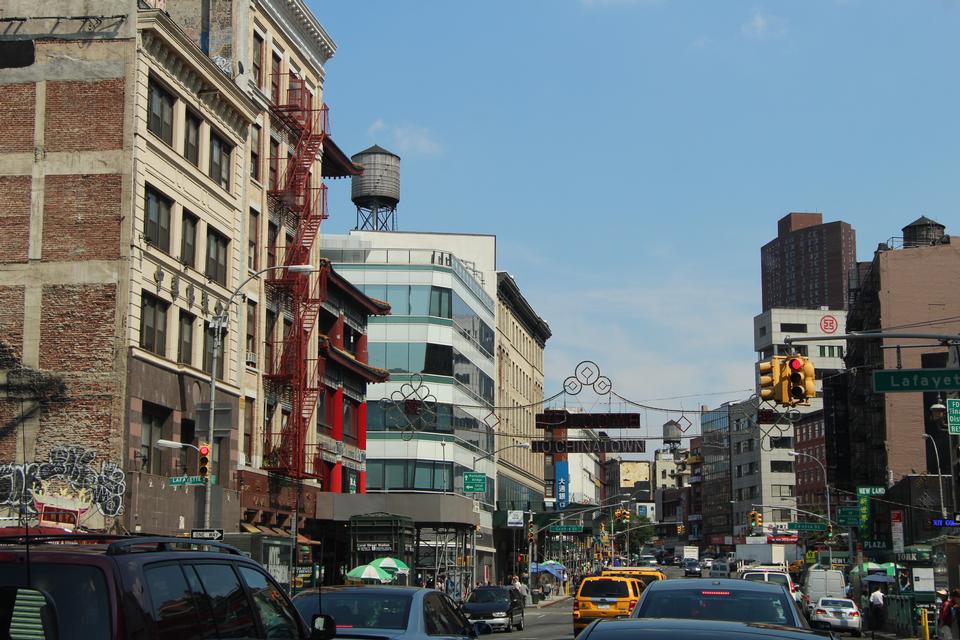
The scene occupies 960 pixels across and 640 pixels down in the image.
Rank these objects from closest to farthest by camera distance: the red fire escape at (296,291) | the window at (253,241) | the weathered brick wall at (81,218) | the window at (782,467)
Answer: the weathered brick wall at (81,218), the window at (253,241), the red fire escape at (296,291), the window at (782,467)

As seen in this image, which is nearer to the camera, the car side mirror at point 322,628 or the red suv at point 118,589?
the red suv at point 118,589

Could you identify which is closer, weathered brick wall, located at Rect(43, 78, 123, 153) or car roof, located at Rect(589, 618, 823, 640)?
car roof, located at Rect(589, 618, 823, 640)

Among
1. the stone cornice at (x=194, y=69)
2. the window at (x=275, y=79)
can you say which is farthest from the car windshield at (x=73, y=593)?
the window at (x=275, y=79)

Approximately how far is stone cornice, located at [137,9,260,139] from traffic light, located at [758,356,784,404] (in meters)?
22.8

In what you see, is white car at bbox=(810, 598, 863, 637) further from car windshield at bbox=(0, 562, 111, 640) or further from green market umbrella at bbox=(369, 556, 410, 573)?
car windshield at bbox=(0, 562, 111, 640)

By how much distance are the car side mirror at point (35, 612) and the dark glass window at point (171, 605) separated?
0.59m

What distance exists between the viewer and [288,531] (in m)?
51.8

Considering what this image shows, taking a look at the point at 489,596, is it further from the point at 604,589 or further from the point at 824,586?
the point at 824,586

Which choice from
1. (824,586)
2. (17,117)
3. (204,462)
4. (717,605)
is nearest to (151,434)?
(204,462)

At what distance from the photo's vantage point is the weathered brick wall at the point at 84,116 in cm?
3900

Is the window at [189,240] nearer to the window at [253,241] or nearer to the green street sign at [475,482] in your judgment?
the window at [253,241]

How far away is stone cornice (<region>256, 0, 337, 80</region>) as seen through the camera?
51.0 m

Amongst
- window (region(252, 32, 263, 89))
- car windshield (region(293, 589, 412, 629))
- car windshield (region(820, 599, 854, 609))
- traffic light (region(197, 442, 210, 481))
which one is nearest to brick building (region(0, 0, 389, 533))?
window (region(252, 32, 263, 89))

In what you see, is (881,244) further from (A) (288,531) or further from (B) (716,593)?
(B) (716,593)
